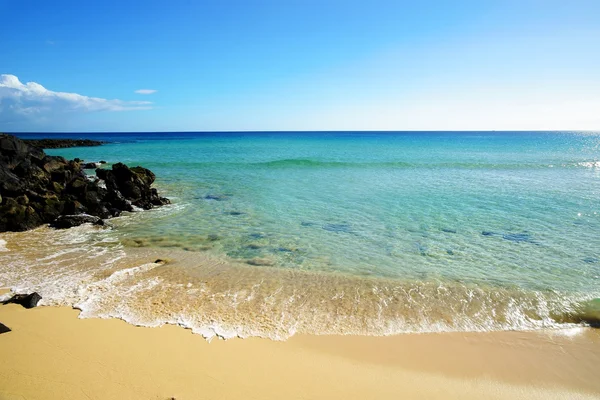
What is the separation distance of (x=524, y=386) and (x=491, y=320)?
1943mm

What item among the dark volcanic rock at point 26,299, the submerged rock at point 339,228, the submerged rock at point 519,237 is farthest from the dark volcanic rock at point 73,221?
the submerged rock at point 519,237

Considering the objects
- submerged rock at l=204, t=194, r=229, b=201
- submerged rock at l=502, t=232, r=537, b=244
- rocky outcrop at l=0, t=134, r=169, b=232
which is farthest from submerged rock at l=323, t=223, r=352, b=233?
rocky outcrop at l=0, t=134, r=169, b=232

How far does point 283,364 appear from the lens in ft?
17.9

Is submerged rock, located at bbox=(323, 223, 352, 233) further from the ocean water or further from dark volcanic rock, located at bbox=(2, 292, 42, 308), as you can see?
dark volcanic rock, located at bbox=(2, 292, 42, 308)

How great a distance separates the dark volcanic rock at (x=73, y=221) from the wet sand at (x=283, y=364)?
25.2ft

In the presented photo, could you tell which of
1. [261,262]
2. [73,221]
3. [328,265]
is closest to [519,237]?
[328,265]

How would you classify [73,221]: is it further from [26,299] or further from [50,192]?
[26,299]

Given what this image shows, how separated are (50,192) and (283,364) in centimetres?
1531

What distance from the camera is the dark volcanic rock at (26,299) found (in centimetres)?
704

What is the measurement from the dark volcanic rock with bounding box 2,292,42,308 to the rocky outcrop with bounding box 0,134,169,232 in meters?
7.06

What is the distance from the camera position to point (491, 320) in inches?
276

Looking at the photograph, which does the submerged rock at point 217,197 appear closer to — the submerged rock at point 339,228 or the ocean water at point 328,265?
the ocean water at point 328,265

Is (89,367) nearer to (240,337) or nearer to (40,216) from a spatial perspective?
(240,337)

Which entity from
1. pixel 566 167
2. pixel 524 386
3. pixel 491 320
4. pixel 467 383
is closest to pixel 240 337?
pixel 467 383
